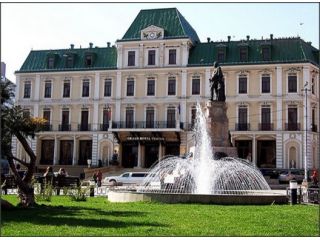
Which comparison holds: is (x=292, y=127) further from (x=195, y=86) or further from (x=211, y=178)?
(x=211, y=178)

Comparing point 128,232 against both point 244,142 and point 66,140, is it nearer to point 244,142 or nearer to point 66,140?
point 244,142

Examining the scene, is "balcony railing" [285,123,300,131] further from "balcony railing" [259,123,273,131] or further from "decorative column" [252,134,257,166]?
"decorative column" [252,134,257,166]

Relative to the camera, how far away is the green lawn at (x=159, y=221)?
995 cm

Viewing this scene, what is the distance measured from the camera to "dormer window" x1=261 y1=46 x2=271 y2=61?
48562mm

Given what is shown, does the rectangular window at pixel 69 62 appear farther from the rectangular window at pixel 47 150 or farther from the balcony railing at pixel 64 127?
the rectangular window at pixel 47 150

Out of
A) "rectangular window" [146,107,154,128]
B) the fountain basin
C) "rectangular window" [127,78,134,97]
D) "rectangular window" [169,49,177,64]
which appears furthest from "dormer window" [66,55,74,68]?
the fountain basin

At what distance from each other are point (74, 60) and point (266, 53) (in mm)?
20284

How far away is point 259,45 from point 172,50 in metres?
8.55

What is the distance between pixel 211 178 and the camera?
67.3 feet

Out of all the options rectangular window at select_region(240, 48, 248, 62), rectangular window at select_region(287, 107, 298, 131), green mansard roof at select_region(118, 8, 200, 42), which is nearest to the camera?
rectangular window at select_region(287, 107, 298, 131)

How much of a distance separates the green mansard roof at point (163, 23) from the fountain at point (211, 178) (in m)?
26.5

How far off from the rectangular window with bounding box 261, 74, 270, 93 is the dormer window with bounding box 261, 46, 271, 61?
166cm

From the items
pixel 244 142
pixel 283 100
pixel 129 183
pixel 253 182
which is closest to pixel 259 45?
pixel 283 100

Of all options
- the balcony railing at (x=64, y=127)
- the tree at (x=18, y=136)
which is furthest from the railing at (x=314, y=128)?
the tree at (x=18, y=136)
